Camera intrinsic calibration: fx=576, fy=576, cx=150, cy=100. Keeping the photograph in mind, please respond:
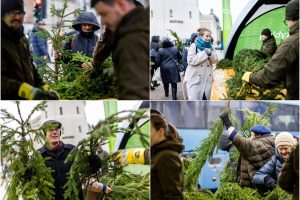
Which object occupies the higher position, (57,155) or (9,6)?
(9,6)

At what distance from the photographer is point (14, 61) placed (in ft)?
10.9

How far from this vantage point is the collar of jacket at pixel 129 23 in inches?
126

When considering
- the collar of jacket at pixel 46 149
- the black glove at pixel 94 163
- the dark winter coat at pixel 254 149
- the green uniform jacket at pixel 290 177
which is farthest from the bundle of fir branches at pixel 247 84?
the collar of jacket at pixel 46 149

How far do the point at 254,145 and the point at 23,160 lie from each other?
1.35 metres

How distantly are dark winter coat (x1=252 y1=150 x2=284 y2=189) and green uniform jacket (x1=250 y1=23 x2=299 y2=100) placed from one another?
377 millimetres

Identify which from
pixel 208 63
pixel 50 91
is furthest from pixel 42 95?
pixel 208 63

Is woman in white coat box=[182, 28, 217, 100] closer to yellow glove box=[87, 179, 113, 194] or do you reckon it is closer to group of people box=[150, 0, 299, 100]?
group of people box=[150, 0, 299, 100]

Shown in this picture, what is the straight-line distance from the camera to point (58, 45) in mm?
3393

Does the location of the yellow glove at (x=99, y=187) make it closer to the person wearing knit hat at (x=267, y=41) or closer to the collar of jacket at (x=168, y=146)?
the collar of jacket at (x=168, y=146)

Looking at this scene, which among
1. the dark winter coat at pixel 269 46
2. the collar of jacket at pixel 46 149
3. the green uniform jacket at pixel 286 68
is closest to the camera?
the green uniform jacket at pixel 286 68

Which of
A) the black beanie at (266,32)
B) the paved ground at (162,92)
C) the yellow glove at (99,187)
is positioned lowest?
the yellow glove at (99,187)

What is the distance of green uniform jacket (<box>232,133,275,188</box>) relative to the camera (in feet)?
11.0

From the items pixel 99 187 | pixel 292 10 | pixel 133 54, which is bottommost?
pixel 99 187

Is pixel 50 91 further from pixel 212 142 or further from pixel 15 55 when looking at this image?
pixel 212 142
